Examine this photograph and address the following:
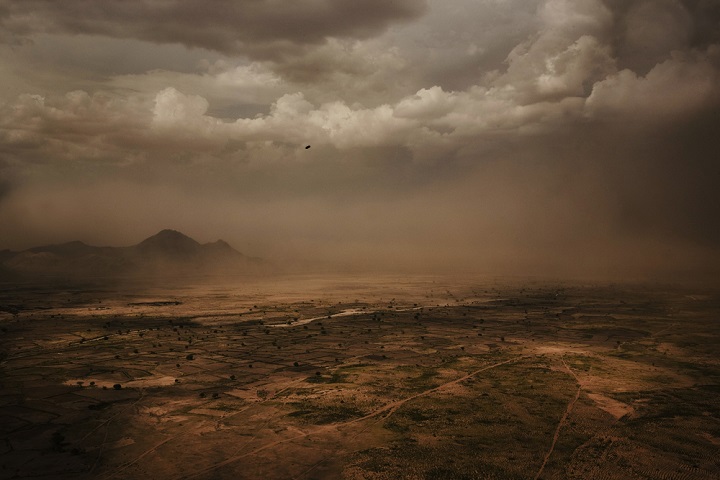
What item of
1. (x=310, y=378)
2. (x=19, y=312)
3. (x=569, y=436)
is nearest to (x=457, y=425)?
(x=569, y=436)

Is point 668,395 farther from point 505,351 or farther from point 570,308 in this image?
point 570,308

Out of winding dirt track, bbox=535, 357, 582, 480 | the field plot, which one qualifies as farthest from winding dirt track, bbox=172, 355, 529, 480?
winding dirt track, bbox=535, 357, 582, 480

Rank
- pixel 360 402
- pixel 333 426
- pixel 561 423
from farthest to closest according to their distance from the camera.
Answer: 1. pixel 360 402
2. pixel 561 423
3. pixel 333 426

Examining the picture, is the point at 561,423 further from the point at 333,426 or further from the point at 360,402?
the point at 333,426

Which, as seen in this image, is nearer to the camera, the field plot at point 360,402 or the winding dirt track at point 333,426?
the winding dirt track at point 333,426

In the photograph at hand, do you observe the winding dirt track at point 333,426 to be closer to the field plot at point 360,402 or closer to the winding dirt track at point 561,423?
the field plot at point 360,402

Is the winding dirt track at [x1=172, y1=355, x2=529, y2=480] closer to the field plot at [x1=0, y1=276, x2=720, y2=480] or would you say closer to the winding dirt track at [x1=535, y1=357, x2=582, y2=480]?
the field plot at [x1=0, y1=276, x2=720, y2=480]

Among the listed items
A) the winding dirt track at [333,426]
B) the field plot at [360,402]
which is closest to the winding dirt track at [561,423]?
the field plot at [360,402]

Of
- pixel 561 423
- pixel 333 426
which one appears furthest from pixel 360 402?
pixel 561 423
